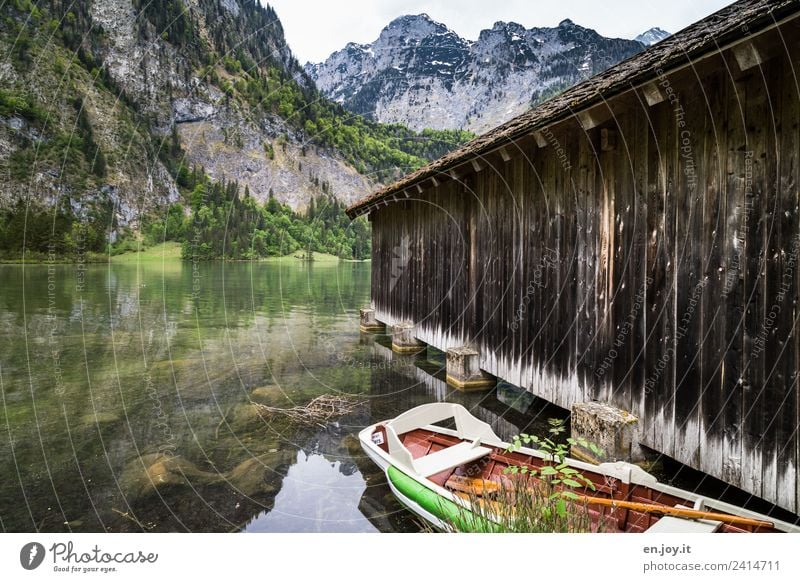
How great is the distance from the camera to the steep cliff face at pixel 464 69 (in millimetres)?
7781

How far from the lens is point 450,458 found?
435cm

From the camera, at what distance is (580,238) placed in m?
5.81

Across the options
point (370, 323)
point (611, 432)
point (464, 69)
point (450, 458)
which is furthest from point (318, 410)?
point (464, 69)

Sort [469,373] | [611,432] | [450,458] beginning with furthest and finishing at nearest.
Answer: [469,373] < [611,432] < [450,458]

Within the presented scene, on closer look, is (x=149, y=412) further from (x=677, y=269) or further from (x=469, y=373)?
(x=677, y=269)

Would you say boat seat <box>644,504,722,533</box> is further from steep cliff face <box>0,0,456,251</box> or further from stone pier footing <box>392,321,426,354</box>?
stone pier footing <box>392,321,426,354</box>

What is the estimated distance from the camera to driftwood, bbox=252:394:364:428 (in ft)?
22.4

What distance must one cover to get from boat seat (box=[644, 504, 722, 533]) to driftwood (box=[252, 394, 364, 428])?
15.6 feet

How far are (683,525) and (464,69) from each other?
21.2 metres

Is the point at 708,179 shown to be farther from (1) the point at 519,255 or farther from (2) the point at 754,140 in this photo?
(1) the point at 519,255

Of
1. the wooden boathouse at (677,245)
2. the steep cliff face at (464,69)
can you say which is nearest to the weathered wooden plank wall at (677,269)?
the wooden boathouse at (677,245)

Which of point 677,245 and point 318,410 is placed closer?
point 677,245

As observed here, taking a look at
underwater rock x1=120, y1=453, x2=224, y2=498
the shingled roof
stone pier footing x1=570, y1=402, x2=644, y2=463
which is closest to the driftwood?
underwater rock x1=120, y1=453, x2=224, y2=498
